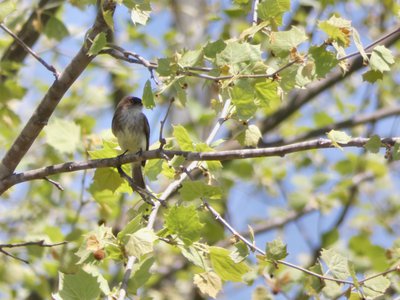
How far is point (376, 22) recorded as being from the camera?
6.54 metres

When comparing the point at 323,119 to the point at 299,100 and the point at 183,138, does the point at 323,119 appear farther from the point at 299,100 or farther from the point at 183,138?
the point at 183,138

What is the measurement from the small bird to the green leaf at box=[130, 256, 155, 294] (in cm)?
161

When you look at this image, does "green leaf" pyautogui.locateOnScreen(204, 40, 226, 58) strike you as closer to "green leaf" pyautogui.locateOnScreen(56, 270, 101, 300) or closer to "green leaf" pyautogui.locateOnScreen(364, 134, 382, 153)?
"green leaf" pyautogui.locateOnScreen(364, 134, 382, 153)

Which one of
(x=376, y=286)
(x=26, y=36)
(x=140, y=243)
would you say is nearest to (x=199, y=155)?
(x=140, y=243)

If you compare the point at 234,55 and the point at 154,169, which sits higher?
the point at 234,55

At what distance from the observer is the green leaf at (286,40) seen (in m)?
2.64

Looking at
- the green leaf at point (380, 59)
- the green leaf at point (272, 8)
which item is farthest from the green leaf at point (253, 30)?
the green leaf at point (380, 59)

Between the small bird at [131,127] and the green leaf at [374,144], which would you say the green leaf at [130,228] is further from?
the small bird at [131,127]

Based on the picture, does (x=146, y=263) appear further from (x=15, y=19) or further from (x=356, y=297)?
(x=15, y=19)

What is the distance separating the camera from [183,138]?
2705mm

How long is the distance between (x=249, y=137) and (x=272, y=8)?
515 mm

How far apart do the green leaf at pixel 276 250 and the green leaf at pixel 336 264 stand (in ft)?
0.81

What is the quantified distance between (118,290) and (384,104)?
519 cm

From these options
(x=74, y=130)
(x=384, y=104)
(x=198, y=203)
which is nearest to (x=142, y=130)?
(x=74, y=130)
